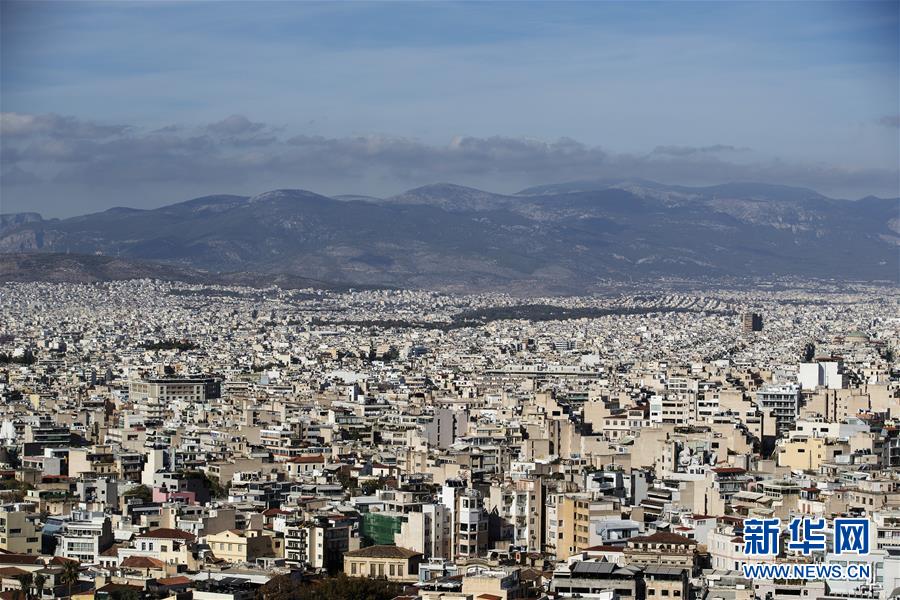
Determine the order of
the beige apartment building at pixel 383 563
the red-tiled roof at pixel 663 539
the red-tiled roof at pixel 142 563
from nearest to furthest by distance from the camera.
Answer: the red-tiled roof at pixel 663 539 < the red-tiled roof at pixel 142 563 < the beige apartment building at pixel 383 563

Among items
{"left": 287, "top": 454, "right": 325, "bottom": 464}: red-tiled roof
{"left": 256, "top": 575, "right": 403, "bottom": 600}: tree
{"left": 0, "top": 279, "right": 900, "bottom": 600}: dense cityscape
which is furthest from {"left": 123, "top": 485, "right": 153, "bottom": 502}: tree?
{"left": 256, "top": 575, "right": 403, "bottom": 600}: tree

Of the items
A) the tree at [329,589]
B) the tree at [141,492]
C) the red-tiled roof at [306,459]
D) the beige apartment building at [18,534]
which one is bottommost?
the tree at [329,589]

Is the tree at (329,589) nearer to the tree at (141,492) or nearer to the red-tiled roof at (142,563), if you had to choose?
the red-tiled roof at (142,563)

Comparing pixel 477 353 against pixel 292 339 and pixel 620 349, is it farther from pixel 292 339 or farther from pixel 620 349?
pixel 292 339

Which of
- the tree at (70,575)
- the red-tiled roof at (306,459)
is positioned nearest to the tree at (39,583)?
the tree at (70,575)

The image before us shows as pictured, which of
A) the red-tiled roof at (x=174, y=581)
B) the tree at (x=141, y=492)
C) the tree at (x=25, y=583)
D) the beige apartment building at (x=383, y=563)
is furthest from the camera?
the tree at (x=141, y=492)

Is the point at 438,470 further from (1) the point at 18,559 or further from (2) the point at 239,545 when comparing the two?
(1) the point at 18,559

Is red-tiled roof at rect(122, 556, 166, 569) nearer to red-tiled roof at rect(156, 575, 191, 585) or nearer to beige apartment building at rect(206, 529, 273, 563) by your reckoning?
red-tiled roof at rect(156, 575, 191, 585)

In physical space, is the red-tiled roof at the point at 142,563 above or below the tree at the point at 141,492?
below
